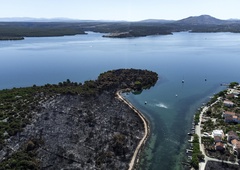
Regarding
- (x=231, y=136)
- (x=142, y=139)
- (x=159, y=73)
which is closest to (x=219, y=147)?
(x=231, y=136)

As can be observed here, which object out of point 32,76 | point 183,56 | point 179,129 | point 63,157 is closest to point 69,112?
point 63,157

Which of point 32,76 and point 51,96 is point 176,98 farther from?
point 32,76

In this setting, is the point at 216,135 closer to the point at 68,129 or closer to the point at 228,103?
the point at 228,103

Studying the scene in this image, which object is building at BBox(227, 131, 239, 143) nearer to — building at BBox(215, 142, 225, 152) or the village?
the village

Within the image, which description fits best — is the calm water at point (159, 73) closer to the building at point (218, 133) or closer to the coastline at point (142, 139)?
the coastline at point (142, 139)

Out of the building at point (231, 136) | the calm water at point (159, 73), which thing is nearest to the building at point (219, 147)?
the building at point (231, 136)
